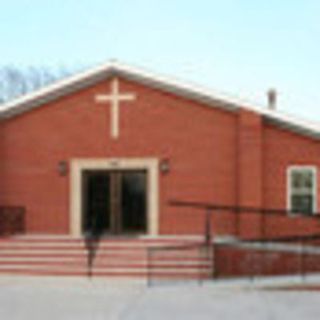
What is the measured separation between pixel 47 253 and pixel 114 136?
3915 mm

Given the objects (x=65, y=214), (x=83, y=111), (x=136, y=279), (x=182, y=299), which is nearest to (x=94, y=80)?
(x=83, y=111)

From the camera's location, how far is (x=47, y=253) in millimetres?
13320

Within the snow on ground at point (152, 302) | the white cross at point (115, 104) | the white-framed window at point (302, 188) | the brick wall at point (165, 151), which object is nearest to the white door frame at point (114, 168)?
the brick wall at point (165, 151)

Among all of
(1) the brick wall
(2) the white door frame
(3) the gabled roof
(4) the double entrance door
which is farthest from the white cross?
(4) the double entrance door

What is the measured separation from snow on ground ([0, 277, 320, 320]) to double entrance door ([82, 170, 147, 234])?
455 cm

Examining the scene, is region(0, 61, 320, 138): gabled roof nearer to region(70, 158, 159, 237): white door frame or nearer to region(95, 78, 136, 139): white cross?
region(95, 78, 136, 139): white cross

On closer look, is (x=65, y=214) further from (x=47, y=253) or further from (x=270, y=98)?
(x=270, y=98)

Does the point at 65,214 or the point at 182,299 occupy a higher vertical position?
the point at 65,214

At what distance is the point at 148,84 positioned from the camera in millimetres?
15383

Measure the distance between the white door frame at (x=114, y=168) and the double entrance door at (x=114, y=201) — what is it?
17 centimetres

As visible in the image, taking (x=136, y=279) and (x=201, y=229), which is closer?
(x=136, y=279)

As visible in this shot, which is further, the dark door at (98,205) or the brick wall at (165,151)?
the dark door at (98,205)

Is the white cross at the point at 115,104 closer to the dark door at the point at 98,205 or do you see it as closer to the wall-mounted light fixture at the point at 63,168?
the dark door at the point at 98,205

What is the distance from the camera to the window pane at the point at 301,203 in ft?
48.1
